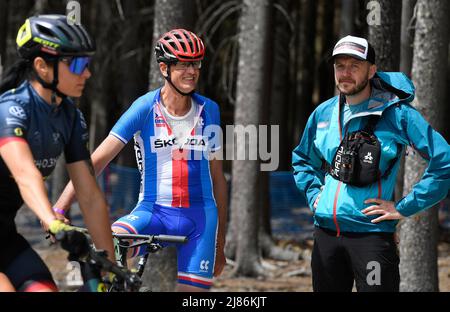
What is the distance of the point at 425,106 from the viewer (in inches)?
331

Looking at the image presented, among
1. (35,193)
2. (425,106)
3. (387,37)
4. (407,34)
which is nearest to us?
(35,193)

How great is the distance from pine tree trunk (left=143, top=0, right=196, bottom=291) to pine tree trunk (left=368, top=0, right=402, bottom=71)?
213cm

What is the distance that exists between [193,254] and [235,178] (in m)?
5.92

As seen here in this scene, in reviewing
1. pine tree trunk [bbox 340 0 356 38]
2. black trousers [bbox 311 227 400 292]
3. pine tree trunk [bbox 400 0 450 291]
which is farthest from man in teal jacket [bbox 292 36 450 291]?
pine tree trunk [bbox 340 0 356 38]

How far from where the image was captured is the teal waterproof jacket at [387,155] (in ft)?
17.6

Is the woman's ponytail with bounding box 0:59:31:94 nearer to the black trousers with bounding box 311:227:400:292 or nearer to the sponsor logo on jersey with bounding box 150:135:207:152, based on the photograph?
the sponsor logo on jersey with bounding box 150:135:207:152

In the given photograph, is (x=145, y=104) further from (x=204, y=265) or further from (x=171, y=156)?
(x=204, y=265)

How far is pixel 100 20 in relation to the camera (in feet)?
65.5

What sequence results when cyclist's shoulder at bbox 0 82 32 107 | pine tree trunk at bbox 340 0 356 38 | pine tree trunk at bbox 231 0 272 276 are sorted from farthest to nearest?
pine tree trunk at bbox 340 0 356 38 → pine tree trunk at bbox 231 0 272 276 → cyclist's shoulder at bbox 0 82 32 107

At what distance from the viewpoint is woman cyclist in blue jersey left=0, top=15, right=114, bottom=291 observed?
4.08 metres

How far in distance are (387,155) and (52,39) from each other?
236 centimetres

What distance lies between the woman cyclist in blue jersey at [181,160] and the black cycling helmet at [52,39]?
5.27ft

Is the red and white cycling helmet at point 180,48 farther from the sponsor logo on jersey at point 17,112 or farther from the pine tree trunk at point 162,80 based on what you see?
the pine tree trunk at point 162,80

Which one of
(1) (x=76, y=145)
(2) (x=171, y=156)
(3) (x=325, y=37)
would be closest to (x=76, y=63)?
(1) (x=76, y=145)
